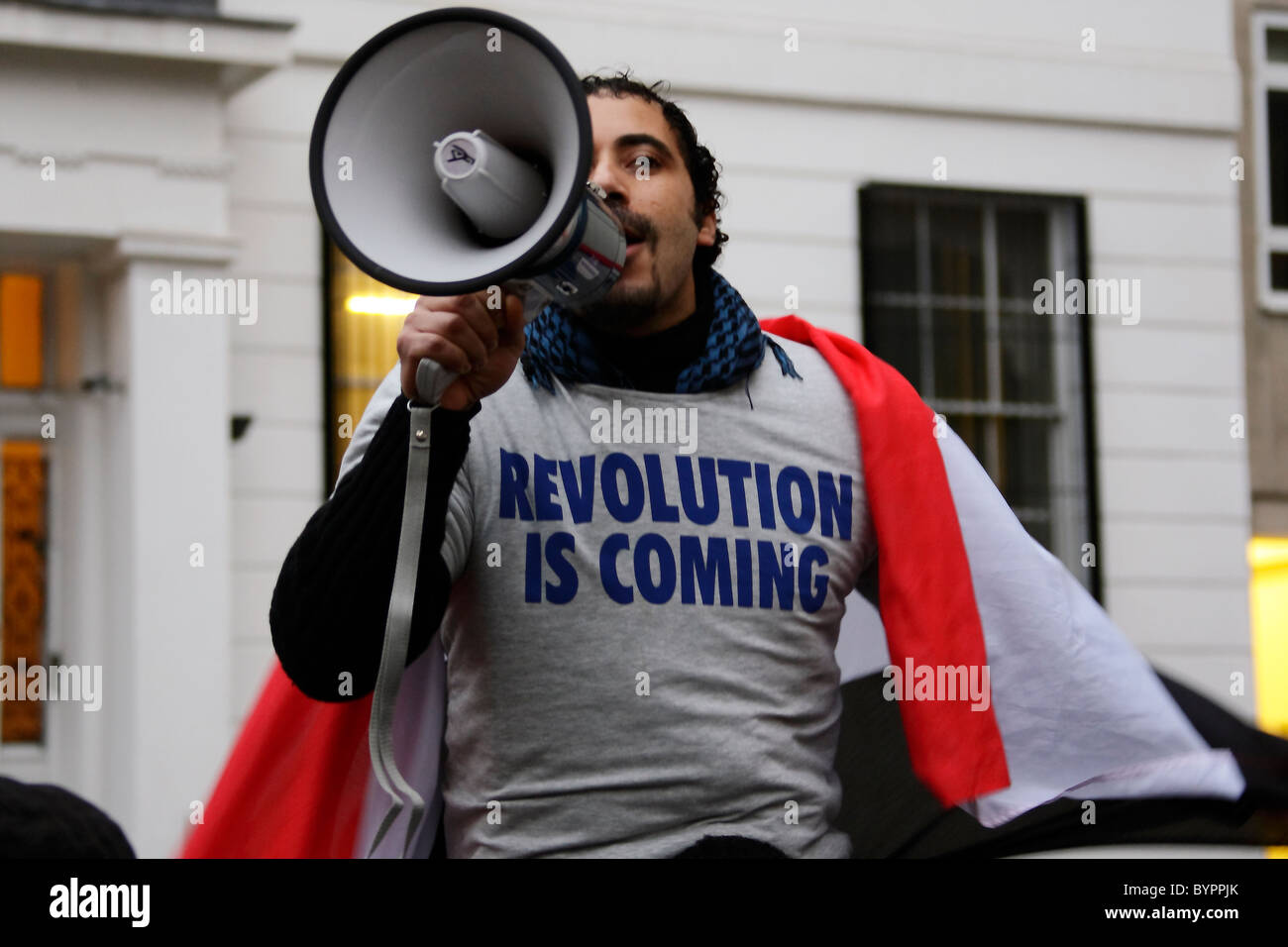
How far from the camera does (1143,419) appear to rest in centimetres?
823

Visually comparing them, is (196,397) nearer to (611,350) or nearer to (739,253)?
(739,253)

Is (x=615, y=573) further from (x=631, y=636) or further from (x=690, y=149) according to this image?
(x=690, y=149)

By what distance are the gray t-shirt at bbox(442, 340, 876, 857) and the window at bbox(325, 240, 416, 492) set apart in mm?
4911

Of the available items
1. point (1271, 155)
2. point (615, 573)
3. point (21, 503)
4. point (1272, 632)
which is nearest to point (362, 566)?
point (615, 573)

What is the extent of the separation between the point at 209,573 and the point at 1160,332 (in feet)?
14.1

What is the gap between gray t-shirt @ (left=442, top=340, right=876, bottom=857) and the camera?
2127 millimetres

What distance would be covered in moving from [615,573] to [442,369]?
40 cm

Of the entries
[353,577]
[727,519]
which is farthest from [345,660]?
[727,519]

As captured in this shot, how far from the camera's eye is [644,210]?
2.37 metres

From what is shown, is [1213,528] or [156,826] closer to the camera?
[156,826]

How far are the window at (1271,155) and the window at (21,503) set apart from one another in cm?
540

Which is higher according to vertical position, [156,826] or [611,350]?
[611,350]

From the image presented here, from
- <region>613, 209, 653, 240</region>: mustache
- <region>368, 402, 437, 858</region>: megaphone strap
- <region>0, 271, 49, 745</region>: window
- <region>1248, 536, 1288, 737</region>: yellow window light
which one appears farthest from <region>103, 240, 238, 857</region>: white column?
<region>1248, 536, 1288, 737</region>: yellow window light
